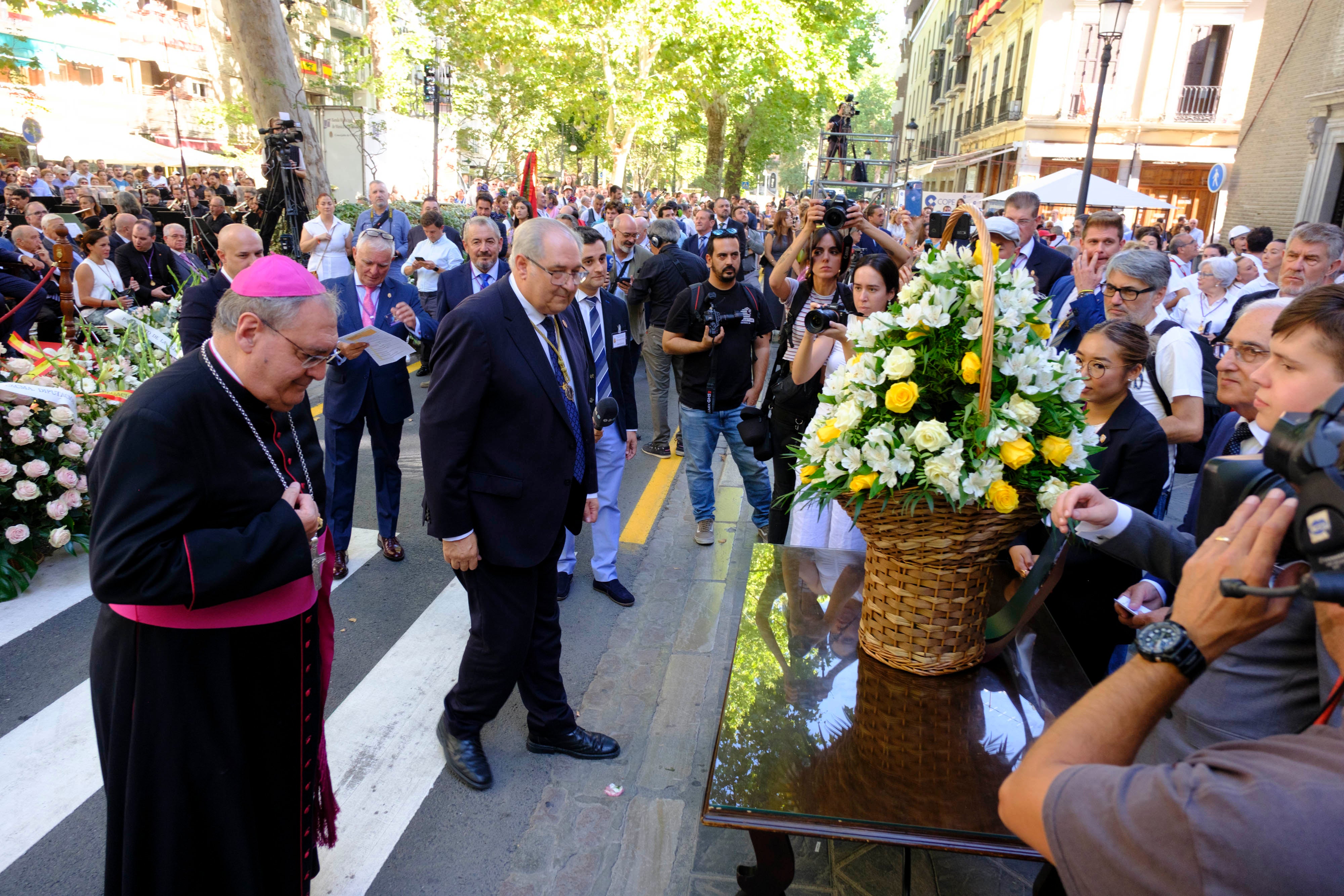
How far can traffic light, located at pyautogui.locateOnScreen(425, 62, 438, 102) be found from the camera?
1831cm

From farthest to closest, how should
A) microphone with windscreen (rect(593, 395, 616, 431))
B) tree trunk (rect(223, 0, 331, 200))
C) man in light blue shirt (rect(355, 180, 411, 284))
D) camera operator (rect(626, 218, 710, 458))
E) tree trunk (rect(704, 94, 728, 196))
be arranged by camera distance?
tree trunk (rect(704, 94, 728, 196)), tree trunk (rect(223, 0, 331, 200)), man in light blue shirt (rect(355, 180, 411, 284)), camera operator (rect(626, 218, 710, 458)), microphone with windscreen (rect(593, 395, 616, 431))

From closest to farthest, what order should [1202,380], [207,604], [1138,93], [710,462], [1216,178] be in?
1. [207,604]
2. [1202,380]
3. [710,462]
4. [1216,178]
5. [1138,93]

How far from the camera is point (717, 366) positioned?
5.24 meters

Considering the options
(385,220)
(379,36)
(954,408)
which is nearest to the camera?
(954,408)

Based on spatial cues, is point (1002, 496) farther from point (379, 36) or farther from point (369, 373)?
point (379, 36)

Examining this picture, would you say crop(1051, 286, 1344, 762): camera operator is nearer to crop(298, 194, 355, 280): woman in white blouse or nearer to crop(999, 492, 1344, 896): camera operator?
crop(999, 492, 1344, 896): camera operator

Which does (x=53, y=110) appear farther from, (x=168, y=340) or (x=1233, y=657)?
(x=1233, y=657)

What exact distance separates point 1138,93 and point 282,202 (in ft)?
89.2

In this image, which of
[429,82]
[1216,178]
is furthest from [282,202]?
[1216,178]

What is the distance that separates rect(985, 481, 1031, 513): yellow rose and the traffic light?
18.7 metres

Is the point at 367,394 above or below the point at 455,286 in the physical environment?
below

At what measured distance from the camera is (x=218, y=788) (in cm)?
204

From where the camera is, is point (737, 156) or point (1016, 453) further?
point (737, 156)

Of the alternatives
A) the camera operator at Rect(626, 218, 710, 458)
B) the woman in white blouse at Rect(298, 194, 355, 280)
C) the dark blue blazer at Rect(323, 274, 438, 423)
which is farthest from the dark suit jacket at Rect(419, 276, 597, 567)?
the woman in white blouse at Rect(298, 194, 355, 280)
